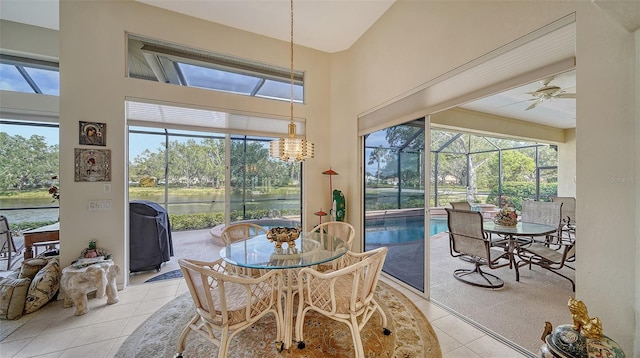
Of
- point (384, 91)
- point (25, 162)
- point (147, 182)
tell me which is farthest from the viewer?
point (147, 182)

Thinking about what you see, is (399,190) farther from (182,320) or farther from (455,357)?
(182,320)

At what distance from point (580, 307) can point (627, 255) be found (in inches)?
19.1

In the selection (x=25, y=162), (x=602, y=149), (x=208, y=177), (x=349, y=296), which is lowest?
(x=349, y=296)

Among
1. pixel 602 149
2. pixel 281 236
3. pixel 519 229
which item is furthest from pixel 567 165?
pixel 281 236

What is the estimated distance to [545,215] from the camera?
4184mm

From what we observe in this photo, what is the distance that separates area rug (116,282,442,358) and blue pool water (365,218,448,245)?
949 mm

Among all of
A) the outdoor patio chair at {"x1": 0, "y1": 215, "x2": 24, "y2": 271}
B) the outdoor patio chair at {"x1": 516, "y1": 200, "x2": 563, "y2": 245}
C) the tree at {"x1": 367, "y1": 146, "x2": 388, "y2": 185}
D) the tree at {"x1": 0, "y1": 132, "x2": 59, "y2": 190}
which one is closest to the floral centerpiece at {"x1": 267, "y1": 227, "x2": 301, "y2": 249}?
the tree at {"x1": 367, "y1": 146, "x2": 388, "y2": 185}

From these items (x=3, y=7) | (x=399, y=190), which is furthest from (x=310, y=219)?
(x=3, y=7)

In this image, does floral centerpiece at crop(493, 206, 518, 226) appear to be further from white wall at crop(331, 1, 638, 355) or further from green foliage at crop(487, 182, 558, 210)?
green foliage at crop(487, 182, 558, 210)

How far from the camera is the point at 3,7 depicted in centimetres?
320

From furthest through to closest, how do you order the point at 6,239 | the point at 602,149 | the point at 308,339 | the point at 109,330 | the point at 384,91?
the point at 6,239 → the point at 384,91 → the point at 109,330 → the point at 308,339 → the point at 602,149

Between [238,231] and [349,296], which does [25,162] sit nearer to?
[238,231]

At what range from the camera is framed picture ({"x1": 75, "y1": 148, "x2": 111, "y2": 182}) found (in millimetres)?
2900

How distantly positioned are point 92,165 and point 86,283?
144 cm
